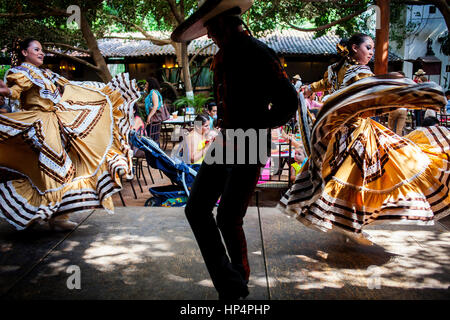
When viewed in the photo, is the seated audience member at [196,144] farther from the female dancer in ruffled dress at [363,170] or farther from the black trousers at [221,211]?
the black trousers at [221,211]

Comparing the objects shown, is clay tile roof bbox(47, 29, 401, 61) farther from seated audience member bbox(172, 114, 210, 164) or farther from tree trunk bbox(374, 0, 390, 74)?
seated audience member bbox(172, 114, 210, 164)

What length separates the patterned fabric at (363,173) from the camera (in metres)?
2.78

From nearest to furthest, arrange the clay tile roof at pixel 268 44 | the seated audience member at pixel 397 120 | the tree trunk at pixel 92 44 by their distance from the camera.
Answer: the seated audience member at pixel 397 120 < the tree trunk at pixel 92 44 < the clay tile roof at pixel 268 44

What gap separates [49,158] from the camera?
11.2ft

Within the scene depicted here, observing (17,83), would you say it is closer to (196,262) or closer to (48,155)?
(48,155)

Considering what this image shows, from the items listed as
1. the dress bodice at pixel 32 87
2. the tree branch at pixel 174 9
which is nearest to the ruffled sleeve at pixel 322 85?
the dress bodice at pixel 32 87

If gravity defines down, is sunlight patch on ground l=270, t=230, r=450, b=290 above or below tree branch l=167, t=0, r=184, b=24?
below

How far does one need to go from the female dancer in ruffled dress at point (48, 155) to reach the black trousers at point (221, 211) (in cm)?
146

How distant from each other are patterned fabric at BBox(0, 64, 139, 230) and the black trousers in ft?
4.83

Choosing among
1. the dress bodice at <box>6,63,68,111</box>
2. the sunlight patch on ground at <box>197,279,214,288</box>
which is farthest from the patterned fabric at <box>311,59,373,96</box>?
the dress bodice at <box>6,63,68,111</box>

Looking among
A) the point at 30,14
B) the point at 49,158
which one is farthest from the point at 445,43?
the point at 49,158

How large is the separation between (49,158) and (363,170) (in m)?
2.65

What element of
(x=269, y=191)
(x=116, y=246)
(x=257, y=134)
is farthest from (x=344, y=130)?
(x=269, y=191)

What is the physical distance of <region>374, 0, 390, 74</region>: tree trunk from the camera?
7.37 meters
